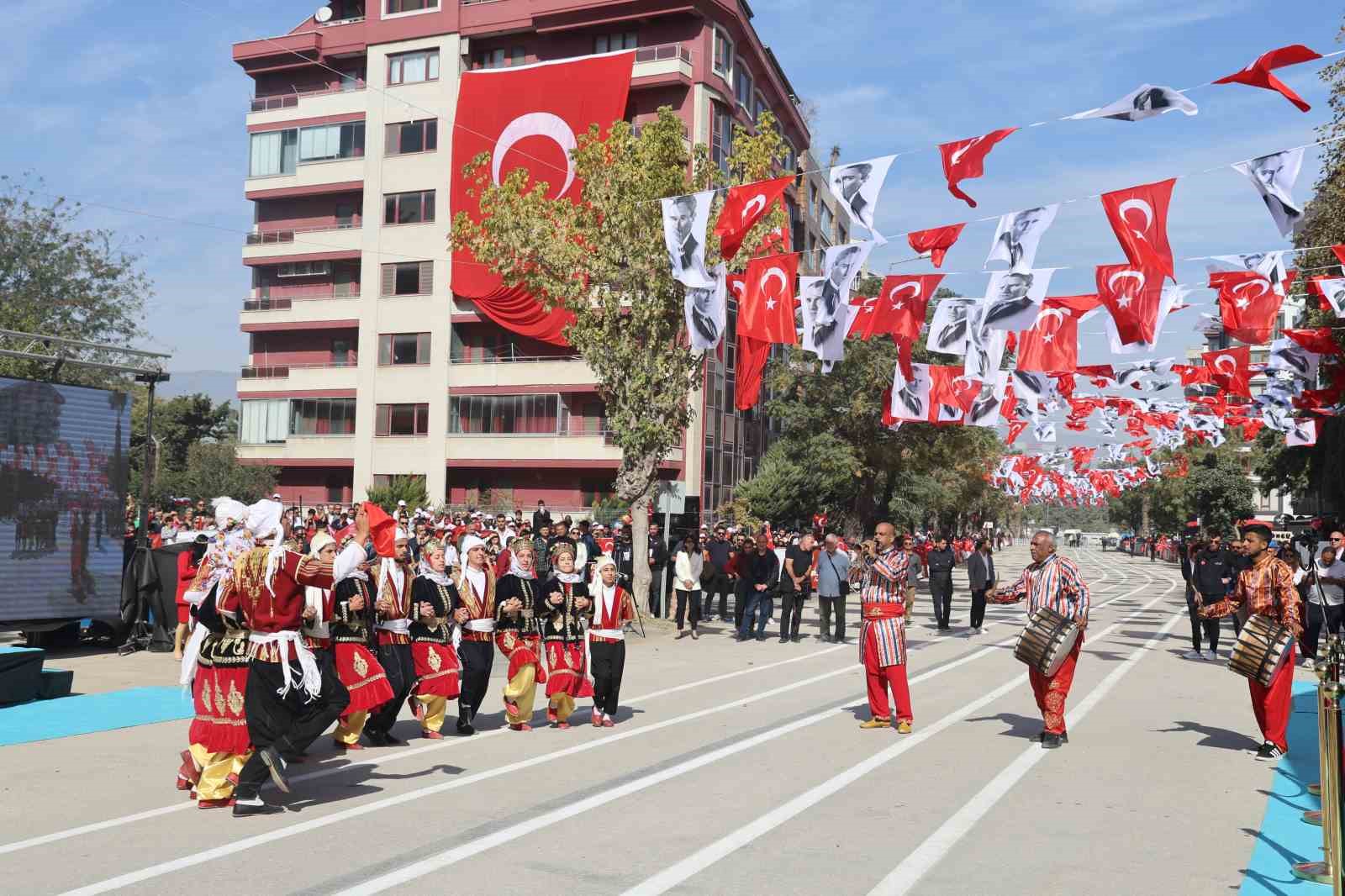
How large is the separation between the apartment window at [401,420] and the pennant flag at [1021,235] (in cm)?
3819

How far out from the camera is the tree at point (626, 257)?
2316 cm

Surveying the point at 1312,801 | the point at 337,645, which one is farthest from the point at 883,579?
the point at 337,645

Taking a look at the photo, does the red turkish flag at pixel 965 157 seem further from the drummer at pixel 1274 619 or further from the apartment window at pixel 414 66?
the apartment window at pixel 414 66

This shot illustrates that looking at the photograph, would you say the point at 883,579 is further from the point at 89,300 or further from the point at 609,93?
the point at 89,300

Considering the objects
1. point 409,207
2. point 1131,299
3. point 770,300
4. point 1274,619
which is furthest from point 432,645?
point 409,207

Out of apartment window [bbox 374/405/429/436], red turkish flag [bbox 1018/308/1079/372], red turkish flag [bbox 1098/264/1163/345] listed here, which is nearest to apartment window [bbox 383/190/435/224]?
apartment window [bbox 374/405/429/436]

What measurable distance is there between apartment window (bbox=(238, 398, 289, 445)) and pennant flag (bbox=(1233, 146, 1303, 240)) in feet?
152

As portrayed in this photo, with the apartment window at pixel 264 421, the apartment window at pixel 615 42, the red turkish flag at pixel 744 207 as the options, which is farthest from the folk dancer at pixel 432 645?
the apartment window at pixel 264 421

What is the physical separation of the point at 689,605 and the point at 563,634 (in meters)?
11.4

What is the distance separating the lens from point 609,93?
45.5 meters

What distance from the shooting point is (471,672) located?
11.1m

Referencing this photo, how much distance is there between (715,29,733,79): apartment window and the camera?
160 ft

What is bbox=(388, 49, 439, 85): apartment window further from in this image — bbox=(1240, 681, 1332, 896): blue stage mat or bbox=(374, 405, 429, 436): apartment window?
bbox=(1240, 681, 1332, 896): blue stage mat

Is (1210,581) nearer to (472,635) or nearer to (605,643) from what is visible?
(605,643)
